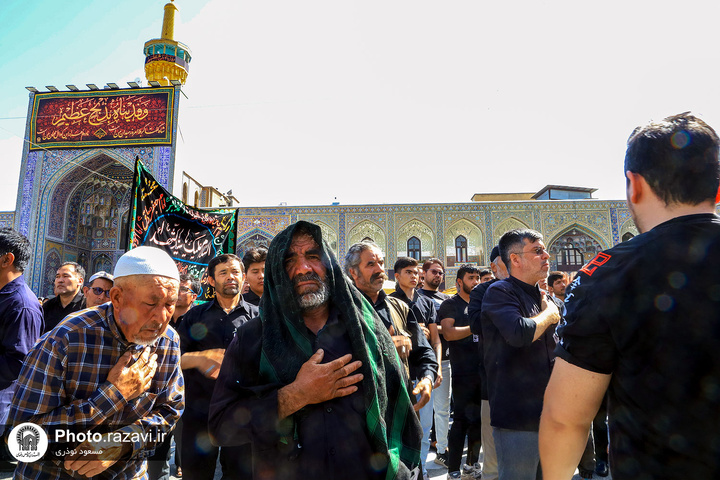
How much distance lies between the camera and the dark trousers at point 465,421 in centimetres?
338

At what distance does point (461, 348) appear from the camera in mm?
3906

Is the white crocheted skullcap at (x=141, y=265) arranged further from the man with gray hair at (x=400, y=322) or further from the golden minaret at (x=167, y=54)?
the golden minaret at (x=167, y=54)

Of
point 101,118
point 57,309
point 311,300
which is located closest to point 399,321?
point 311,300

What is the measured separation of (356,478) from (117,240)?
20.9 metres

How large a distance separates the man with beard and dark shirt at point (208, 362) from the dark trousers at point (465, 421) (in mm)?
1752

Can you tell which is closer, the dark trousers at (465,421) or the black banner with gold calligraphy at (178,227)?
the dark trousers at (465,421)

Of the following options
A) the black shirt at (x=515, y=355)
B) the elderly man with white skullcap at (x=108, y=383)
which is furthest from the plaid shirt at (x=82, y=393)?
the black shirt at (x=515, y=355)

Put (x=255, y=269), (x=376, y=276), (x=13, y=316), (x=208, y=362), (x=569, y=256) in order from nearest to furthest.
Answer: (x=13, y=316), (x=208, y=362), (x=376, y=276), (x=255, y=269), (x=569, y=256)

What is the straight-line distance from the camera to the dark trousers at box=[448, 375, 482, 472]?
3377mm

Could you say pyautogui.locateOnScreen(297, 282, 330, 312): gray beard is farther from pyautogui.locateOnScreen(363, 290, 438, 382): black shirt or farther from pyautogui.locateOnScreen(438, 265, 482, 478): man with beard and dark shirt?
pyautogui.locateOnScreen(438, 265, 482, 478): man with beard and dark shirt

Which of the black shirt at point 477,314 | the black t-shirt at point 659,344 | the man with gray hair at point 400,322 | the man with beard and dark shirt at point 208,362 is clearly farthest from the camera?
the black shirt at point 477,314

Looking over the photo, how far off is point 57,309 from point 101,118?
46.5 ft

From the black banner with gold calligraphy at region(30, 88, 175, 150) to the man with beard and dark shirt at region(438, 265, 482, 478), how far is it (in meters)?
14.1

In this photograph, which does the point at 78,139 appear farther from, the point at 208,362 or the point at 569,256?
the point at 569,256
